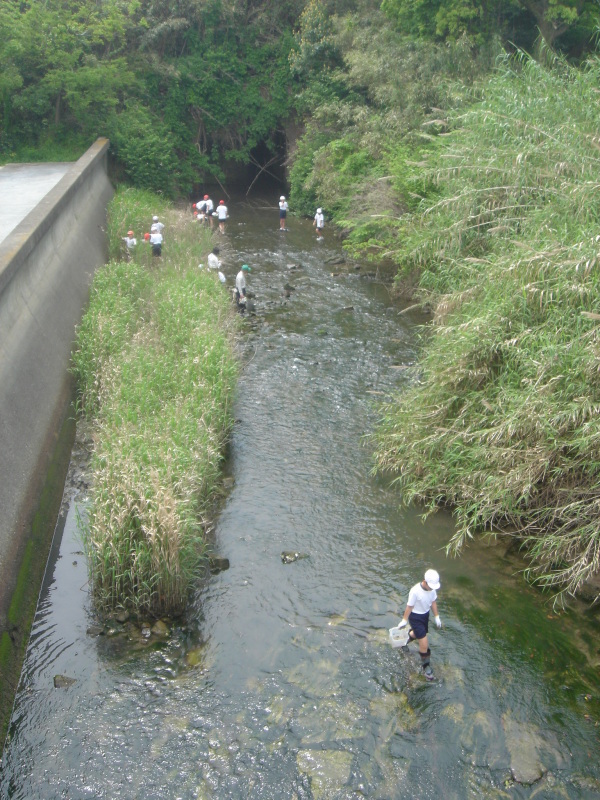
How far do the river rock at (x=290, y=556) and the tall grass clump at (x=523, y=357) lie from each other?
199cm

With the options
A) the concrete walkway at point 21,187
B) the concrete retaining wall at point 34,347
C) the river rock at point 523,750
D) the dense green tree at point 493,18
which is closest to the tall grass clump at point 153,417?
the concrete retaining wall at point 34,347

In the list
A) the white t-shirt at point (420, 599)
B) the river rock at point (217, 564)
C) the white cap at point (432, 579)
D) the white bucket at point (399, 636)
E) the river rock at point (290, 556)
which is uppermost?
the white cap at point (432, 579)

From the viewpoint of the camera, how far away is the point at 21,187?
19.5 meters

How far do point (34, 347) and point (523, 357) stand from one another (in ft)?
25.5

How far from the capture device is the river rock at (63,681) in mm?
7392

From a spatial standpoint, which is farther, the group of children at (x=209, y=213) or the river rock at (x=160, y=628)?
the group of children at (x=209, y=213)

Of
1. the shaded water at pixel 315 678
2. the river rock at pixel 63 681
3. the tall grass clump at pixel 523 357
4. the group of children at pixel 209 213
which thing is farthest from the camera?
the group of children at pixel 209 213

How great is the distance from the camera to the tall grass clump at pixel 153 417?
8.15m

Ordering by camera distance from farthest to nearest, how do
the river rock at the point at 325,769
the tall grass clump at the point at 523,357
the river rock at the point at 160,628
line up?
1. the tall grass clump at the point at 523,357
2. the river rock at the point at 160,628
3. the river rock at the point at 325,769

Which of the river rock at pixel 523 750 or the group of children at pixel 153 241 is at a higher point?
the group of children at pixel 153 241

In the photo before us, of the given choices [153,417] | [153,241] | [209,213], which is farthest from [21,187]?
[153,417]

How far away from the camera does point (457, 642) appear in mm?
8023

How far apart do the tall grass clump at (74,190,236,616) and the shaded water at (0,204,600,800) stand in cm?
64

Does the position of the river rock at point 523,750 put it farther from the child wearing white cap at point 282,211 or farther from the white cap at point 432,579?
the child wearing white cap at point 282,211
